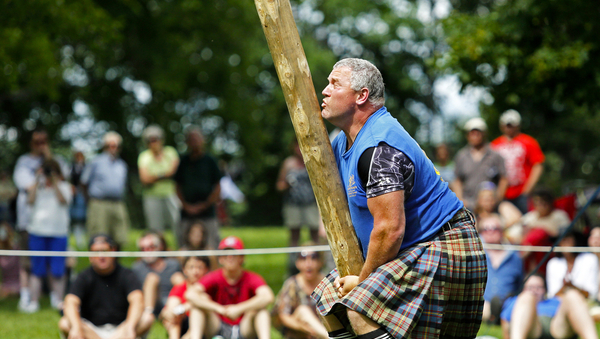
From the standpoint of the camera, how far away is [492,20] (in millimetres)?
6363

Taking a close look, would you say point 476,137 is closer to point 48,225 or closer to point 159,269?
point 159,269

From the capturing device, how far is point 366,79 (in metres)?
2.90

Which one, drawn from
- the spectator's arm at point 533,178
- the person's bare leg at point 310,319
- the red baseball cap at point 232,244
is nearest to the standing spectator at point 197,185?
the red baseball cap at point 232,244

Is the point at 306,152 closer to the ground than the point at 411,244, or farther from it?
farther from it

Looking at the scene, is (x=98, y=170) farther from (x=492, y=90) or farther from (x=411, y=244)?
(x=411, y=244)

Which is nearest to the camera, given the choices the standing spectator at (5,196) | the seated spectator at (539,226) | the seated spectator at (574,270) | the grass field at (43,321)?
the seated spectator at (574,270)

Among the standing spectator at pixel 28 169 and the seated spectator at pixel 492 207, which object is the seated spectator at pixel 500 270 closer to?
the seated spectator at pixel 492 207

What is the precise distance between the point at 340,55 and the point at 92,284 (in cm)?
2474

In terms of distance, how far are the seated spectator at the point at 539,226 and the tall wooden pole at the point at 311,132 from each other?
12.5 ft

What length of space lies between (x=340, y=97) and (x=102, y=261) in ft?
11.0

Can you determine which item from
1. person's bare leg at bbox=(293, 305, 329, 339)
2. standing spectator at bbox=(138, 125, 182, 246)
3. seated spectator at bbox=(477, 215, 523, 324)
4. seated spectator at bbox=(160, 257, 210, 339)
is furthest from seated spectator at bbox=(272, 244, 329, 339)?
standing spectator at bbox=(138, 125, 182, 246)

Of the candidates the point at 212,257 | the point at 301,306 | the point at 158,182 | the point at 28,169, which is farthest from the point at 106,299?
the point at 158,182

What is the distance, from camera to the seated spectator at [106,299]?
540 cm

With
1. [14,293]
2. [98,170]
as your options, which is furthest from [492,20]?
[14,293]
